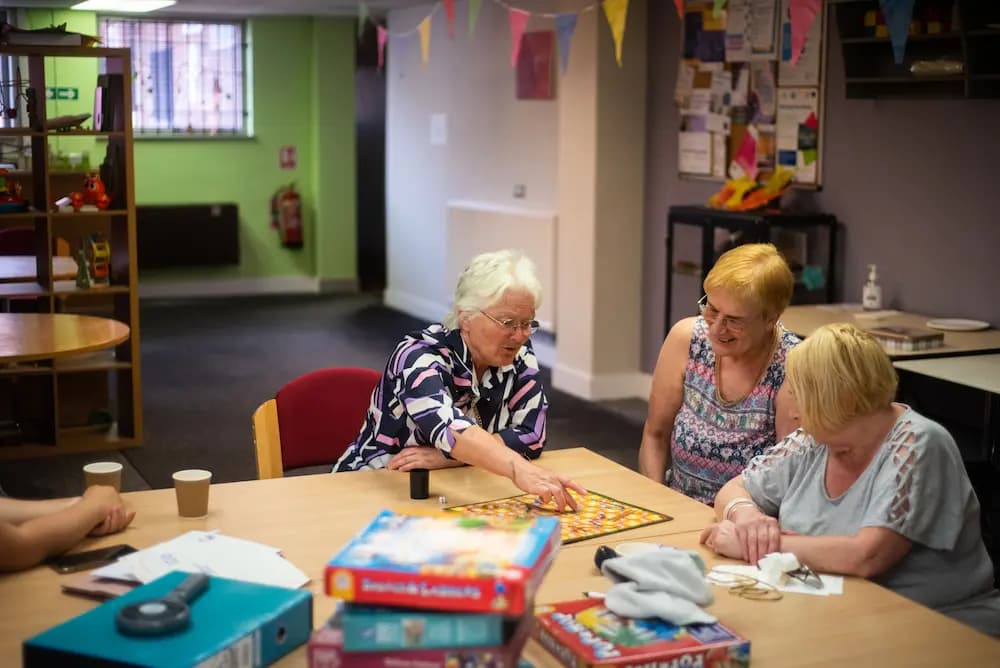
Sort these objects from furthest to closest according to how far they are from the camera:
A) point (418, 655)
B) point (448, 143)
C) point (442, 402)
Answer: point (448, 143), point (442, 402), point (418, 655)

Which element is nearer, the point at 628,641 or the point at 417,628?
the point at 417,628

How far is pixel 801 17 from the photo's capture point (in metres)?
5.34

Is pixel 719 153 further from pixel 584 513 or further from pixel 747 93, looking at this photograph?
pixel 584 513

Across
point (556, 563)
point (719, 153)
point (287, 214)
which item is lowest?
point (556, 563)

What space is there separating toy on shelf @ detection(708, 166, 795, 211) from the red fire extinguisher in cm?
571

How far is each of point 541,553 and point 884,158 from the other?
4.14 metres

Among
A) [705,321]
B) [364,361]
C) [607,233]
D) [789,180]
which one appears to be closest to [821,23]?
[789,180]

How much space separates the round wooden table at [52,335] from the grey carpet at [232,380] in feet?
2.34

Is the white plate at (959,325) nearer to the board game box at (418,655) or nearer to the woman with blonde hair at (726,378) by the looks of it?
the woman with blonde hair at (726,378)

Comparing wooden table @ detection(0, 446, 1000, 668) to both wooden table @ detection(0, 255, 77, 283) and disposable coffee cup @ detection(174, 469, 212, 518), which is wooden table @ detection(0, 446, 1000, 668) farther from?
wooden table @ detection(0, 255, 77, 283)

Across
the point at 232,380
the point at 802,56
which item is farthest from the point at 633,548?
the point at 232,380

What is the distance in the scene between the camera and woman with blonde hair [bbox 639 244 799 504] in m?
2.91

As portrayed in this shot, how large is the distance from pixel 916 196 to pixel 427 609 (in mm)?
4151

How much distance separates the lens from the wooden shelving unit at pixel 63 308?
223 inches
